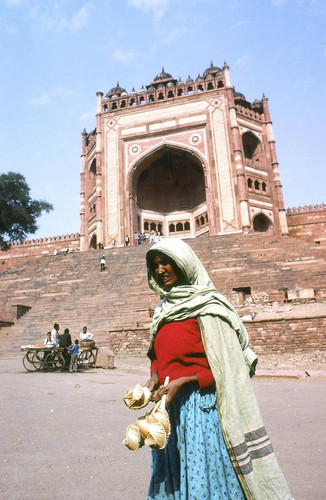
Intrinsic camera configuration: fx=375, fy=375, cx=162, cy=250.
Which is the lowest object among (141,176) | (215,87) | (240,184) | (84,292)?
(84,292)

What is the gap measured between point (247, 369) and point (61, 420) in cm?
297

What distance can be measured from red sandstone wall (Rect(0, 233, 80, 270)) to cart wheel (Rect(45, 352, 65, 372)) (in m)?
23.3

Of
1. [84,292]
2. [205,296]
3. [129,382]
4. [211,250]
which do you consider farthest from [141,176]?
[205,296]

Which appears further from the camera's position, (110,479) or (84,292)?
(84,292)

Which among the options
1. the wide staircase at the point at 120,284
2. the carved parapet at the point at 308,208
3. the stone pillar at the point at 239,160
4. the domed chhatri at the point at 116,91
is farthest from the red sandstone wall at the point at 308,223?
the domed chhatri at the point at 116,91

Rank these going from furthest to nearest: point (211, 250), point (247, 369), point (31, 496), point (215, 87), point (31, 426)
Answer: point (215, 87) → point (211, 250) → point (31, 426) → point (31, 496) → point (247, 369)

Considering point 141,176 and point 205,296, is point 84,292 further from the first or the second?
point 141,176

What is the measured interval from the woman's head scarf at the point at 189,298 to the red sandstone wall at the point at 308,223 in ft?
93.1

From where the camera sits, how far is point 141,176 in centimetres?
3189

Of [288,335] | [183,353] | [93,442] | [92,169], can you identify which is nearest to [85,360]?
[288,335]

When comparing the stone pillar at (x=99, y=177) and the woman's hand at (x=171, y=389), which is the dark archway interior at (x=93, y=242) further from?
the woman's hand at (x=171, y=389)

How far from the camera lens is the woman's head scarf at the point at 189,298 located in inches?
70.1

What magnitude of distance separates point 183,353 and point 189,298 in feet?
0.85

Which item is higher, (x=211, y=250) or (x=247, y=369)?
(x=211, y=250)
